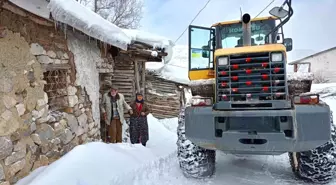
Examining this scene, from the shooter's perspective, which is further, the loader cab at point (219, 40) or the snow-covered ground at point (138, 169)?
the loader cab at point (219, 40)

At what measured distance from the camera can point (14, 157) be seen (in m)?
3.58

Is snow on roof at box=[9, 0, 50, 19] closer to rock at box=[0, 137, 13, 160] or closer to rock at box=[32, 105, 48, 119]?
rock at box=[32, 105, 48, 119]

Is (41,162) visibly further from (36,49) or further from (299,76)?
(299,76)

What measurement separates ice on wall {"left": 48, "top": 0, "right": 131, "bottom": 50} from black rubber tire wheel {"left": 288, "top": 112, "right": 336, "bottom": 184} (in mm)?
3487

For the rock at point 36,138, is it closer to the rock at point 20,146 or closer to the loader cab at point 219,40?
→ the rock at point 20,146

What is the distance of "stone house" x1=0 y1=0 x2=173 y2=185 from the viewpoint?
356 cm

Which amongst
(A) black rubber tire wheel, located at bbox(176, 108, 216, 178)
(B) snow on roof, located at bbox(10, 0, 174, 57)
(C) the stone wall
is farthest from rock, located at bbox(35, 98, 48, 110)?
(A) black rubber tire wheel, located at bbox(176, 108, 216, 178)

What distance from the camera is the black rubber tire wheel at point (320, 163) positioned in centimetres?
377

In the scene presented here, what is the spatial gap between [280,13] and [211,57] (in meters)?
1.34

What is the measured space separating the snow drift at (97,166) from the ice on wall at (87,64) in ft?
4.78

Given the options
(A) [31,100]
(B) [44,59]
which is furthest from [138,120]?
(A) [31,100]

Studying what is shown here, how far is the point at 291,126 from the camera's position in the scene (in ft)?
11.3

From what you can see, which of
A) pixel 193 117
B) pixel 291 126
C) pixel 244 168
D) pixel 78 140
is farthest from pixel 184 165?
pixel 78 140

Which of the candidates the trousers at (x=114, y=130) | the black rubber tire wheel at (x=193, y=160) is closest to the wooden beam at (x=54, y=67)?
the trousers at (x=114, y=130)
